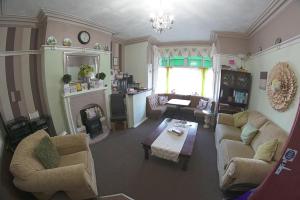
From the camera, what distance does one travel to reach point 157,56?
18.6 ft

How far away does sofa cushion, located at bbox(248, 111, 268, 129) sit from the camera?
2795 millimetres

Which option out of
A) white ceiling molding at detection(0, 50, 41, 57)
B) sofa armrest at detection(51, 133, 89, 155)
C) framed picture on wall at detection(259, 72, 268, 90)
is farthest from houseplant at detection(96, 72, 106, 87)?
framed picture on wall at detection(259, 72, 268, 90)

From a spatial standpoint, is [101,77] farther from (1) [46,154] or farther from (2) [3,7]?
(1) [46,154]

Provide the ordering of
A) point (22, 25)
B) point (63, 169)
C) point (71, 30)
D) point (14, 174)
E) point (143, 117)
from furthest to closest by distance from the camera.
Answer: point (143, 117)
point (71, 30)
point (22, 25)
point (63, 169)
point (14, 174)

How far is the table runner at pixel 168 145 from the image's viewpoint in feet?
8.28

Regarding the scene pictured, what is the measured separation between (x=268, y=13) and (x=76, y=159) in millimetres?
3963

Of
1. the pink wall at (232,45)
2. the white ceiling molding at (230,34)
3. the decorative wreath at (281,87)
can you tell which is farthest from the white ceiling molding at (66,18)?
the decorative wreath at (281,87)

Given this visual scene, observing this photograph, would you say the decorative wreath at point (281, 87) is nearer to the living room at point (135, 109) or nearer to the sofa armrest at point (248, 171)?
the living room at point (135, 109)

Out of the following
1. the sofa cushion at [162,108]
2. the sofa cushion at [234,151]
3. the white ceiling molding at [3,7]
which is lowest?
the sofa cushion at [234,151]

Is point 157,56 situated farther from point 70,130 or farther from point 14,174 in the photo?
point 14,174

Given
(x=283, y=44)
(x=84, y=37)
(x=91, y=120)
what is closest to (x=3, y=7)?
(x=84, y=37)

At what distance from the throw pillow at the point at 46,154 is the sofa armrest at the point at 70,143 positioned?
0.81ft

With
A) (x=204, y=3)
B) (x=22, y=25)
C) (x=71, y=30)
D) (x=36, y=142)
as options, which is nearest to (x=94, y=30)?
(x=71, y=30)

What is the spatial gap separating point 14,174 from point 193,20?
382cm
